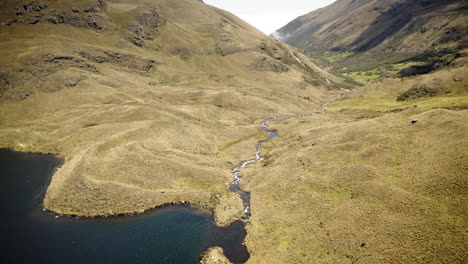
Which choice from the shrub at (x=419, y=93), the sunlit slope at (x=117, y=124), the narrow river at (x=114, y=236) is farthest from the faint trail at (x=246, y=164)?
the shrub at (x=419, y=93)

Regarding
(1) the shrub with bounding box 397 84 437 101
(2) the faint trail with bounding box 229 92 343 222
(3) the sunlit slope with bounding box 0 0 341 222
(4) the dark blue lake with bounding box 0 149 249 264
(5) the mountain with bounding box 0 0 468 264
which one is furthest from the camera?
(1) the shrub with bounding box 397 84 437 101

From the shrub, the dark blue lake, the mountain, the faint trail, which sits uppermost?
the shrub

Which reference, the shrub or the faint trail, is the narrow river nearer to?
the faint trail

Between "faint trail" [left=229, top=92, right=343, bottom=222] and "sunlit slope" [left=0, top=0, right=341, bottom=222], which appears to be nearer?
"faint trail" [left=229, top=92, right=343, bottom=222]

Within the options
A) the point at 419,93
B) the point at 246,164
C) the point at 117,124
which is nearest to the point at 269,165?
the point at 246,164

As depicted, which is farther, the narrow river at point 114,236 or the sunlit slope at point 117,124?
the sunlit slope at point 117,124

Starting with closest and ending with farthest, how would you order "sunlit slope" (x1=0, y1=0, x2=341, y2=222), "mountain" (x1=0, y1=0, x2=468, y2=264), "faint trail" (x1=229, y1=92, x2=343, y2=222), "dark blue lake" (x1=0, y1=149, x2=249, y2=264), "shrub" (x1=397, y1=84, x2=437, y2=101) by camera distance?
"mountain" (x1=0, y1=0, x2=468, y2=264) → "dark blue lake" (x1=0, y1=149, x2=249, y2=264) → "faint trail" (x1=229, y1=92, x2=343, y2=222) → "sunlit slope" (x1=0, y1=0, x2=341, y2=222) → "shrub" (x1=397, y1=84, x2=437, y2=101)

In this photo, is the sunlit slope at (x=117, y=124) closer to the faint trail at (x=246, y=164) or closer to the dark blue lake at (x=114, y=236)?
the faint trail at (x=246, y=164)

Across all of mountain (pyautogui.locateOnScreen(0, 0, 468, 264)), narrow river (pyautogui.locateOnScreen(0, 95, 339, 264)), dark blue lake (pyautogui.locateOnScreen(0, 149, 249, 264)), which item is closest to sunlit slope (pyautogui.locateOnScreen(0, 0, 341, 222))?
mountain (pyautogui.locateOnScreen(0, 0, 468, 264))

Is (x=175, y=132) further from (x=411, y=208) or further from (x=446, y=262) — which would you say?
(x=446, y=262)

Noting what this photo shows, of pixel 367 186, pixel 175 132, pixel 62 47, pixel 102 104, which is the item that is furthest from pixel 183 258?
pixel 62 47
